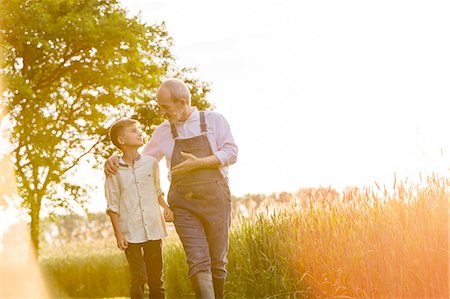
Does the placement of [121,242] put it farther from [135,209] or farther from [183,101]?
[183,101]

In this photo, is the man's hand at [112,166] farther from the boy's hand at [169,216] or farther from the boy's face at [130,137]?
the boy's hand at [169,216]

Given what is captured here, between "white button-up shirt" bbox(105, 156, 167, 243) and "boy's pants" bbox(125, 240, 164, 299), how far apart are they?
0.07 m

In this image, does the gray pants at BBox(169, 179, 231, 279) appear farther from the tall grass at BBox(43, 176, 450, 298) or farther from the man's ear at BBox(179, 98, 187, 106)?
the tall grass at BBox(43, 176, 450, 298)

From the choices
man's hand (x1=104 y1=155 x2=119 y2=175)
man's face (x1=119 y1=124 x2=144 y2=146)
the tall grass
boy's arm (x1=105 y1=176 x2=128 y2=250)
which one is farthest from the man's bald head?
the tall grass

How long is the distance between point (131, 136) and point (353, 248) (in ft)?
6.92

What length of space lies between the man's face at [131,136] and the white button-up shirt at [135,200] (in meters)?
0.14

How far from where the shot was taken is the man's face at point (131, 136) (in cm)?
600

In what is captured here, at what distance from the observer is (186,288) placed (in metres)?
11.6

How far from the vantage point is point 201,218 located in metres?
5.52

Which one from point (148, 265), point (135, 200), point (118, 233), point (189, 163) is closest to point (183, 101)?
point (189, 163)

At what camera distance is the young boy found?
5.98 metres

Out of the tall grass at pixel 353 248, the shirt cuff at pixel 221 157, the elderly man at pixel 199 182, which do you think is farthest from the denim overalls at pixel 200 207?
the tall grass at pixel 353 248

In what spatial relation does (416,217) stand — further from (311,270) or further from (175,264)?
(175,264)

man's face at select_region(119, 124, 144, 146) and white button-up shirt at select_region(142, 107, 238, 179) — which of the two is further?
man's face at select_region(119, 124, 144, 146)
